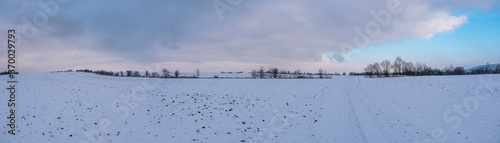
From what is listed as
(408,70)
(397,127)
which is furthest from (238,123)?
(408,70)

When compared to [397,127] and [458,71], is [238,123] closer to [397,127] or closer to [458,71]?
[397,127]

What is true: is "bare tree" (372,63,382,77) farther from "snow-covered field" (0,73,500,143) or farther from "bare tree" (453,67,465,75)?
"snow-covered field" (0,73,500,143)

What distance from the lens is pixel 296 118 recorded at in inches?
666

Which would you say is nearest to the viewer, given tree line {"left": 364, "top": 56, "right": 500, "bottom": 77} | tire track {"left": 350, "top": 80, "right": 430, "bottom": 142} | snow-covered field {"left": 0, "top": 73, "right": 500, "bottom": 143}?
tire track {"left": 350, "top": 80, "right": 430, "bottom": 142}

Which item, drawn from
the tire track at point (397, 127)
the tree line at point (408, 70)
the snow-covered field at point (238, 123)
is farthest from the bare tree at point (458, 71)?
the tire track at point (397, 127)

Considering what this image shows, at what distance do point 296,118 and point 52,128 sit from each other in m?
16.5

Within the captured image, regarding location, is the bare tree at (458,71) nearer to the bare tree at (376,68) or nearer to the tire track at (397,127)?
the bare tree at (376,68)

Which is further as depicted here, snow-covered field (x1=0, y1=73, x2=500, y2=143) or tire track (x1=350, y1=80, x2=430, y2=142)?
snow-covered field (x1=0, y1=73, x2=500, y2=143)

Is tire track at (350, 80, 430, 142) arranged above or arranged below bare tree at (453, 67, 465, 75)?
below

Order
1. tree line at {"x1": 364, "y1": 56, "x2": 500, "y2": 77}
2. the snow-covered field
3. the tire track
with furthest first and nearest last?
1. tree line at {"x1": 364, "y1": 56, "x2": 500, "y2": 77}
2. the snow-covered field
3. the tire track

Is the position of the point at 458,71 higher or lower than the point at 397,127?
higher

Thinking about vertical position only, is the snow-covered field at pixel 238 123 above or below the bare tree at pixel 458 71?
below

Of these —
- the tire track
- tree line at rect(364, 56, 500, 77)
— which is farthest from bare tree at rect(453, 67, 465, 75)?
the tire track

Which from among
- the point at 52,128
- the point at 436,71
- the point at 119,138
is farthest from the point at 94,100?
the point at 436,71
